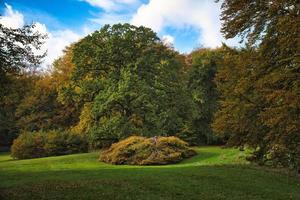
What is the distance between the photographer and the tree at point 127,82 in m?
31.4

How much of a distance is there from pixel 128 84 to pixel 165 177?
15.4m

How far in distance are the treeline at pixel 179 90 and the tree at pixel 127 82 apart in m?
0.07

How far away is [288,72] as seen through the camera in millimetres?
15930

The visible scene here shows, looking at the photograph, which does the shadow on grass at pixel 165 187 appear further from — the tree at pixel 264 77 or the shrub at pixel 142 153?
the shrub at pixel 142 153

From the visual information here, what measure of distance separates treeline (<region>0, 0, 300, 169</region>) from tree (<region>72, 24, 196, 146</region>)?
74 mm

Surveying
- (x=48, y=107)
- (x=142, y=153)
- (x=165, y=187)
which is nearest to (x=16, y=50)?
(x=165, y=187)

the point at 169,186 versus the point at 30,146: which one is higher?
the point at 30,146

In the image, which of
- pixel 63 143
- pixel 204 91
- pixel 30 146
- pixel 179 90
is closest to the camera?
pixel 179 90

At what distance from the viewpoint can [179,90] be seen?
110ft

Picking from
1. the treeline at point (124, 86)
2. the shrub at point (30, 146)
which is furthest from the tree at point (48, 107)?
the treeline at point (124, 86)

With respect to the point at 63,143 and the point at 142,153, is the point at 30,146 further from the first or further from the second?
the point at 142,153

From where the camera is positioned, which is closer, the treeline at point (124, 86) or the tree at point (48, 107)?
the treeline at point (124, 86)

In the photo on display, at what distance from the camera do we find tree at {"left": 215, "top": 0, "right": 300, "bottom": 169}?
1506 cm

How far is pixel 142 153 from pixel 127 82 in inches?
223
